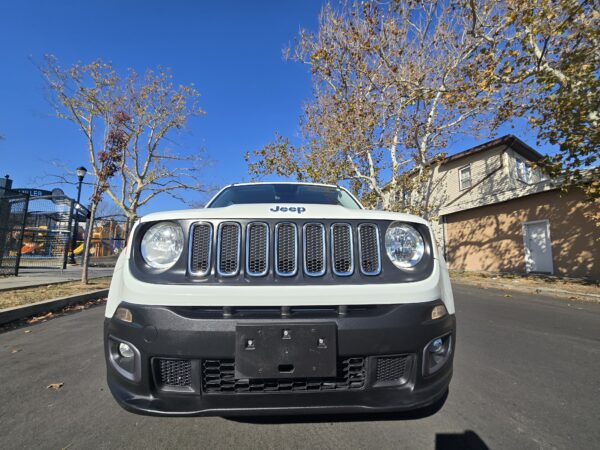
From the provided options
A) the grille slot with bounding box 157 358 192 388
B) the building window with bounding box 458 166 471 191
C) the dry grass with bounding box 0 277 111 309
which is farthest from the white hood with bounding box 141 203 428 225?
the building window with bounding box 458 166 471 191

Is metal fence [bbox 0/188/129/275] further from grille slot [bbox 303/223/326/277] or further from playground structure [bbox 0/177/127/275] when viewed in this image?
grille slot [bbox 303/223/326/277]

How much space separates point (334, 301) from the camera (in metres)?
1.63

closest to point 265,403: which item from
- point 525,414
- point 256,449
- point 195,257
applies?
point 256,449

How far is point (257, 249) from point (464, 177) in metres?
21.0

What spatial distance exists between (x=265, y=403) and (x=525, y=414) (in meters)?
1.86

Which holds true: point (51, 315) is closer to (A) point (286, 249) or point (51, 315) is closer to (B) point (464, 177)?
(A) point (286, 249)

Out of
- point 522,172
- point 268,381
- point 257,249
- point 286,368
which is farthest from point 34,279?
point 522,172

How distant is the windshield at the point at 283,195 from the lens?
323cm

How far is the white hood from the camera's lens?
1804mm

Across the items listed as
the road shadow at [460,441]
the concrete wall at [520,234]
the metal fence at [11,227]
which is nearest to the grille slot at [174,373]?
the road shadow at [460,441]

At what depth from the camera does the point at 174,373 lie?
161 centimetres

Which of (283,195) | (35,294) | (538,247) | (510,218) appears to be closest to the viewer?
(283,195)

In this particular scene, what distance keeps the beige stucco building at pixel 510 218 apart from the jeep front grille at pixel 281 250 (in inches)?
426

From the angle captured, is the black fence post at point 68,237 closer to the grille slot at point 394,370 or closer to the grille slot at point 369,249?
the grille slot at point 369,249
